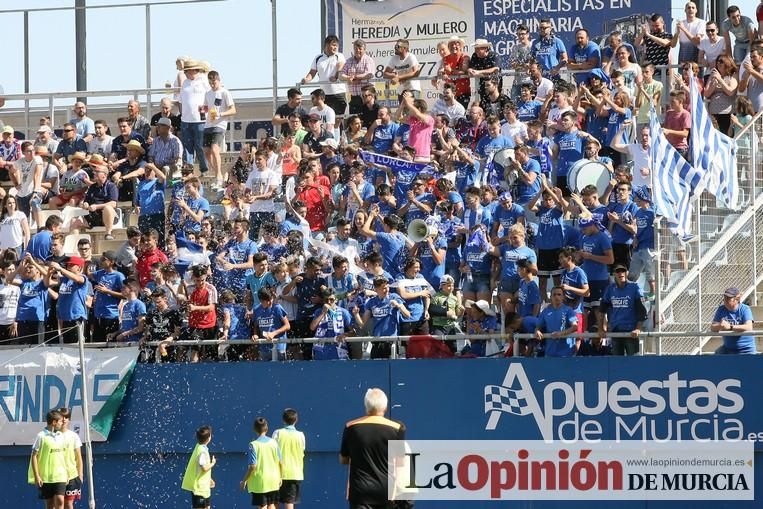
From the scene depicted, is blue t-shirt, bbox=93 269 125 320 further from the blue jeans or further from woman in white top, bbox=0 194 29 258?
the blue jeans

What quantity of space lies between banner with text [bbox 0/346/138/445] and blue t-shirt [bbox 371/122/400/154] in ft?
16.0

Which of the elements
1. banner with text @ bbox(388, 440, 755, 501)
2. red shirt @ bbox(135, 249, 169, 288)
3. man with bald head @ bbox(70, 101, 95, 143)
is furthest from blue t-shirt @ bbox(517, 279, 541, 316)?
man with bald head @ bbox(70, 101, 95, 143)

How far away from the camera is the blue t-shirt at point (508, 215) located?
66.9 feet

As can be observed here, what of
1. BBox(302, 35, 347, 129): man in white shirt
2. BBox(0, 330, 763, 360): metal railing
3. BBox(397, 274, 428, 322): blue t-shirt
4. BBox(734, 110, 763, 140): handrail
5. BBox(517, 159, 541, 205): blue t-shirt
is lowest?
BBox(0, 330, 763, 360): metal railing

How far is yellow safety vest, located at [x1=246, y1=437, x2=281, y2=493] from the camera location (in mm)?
18609

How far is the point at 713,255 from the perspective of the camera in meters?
19.8

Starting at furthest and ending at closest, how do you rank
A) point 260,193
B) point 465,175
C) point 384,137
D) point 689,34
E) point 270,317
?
point 384,137
point 260,193
point 689,34
point 465,175
point 270,317

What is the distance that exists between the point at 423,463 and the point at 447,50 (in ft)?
25.8

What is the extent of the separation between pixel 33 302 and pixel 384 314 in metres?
4.95

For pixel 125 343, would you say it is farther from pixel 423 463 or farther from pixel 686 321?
pixel 686 321

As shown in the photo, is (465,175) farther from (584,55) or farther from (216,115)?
(216,115)

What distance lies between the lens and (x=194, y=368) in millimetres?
20703

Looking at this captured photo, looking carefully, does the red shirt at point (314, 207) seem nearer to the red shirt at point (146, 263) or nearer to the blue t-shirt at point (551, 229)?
the red shirt at point (146, 263)

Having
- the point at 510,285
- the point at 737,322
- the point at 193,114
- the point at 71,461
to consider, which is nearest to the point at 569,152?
the point at 510,285
